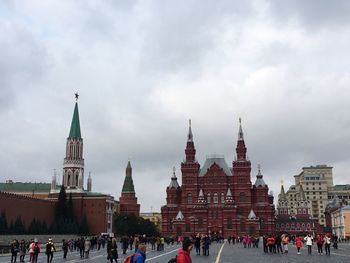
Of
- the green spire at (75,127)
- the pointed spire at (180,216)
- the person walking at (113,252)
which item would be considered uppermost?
the green spire at (75,127)

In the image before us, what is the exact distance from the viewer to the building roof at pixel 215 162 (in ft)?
375

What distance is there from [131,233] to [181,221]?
12.2m

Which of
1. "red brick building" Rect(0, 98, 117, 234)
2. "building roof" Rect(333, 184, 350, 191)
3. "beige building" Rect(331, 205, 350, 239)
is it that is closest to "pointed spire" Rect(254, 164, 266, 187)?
"beige building" Rect(331, 205, 350, 239)

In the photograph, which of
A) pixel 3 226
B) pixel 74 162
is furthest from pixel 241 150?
pixel 3 226

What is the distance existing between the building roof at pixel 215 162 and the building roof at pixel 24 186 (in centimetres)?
4774

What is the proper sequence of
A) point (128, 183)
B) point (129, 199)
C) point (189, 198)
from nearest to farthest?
1. point (189, 198)
2. point (129, 199)
3. point (128, 183)

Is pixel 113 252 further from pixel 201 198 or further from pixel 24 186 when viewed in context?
pixel 24 186

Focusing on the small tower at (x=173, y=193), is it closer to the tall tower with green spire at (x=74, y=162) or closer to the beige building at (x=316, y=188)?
the tall tower with green spire at (x=74, y=162)

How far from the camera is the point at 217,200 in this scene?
361ft

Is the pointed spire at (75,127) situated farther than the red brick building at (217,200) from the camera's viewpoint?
Yes

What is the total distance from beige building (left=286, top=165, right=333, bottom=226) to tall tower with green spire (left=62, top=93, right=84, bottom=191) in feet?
291

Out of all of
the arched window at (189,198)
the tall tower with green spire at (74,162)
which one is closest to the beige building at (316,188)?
the arched window at (189,198)

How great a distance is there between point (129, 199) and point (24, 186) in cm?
3174

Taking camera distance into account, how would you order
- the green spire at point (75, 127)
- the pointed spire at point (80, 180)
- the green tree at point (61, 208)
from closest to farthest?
the green tree at point (61, 208)
the pointed spire at point (80, 180)
the green spire at point (75, 127)
